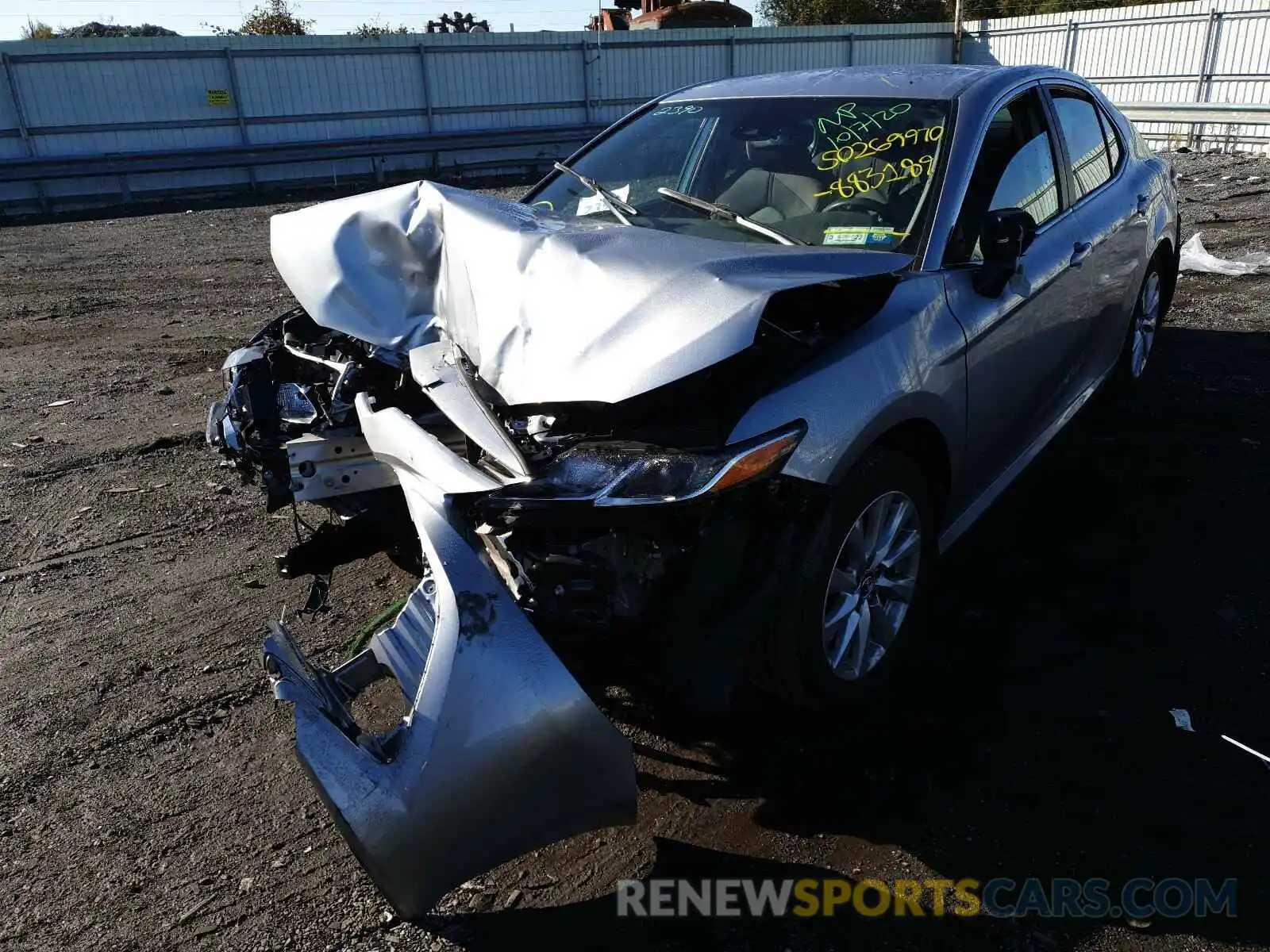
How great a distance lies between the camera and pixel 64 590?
400 centimetres

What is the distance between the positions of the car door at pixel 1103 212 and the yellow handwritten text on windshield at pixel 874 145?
3.33ft

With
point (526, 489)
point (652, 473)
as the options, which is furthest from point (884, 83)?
point (526, 489)

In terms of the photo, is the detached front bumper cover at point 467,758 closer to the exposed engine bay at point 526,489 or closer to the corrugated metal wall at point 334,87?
the exposed engine bay at point 526,489

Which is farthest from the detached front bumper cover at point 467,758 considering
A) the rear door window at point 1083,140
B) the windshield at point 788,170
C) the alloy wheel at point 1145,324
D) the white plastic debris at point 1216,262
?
the white plastic debris at point 1216,262

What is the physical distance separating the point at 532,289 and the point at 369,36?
19.1 m

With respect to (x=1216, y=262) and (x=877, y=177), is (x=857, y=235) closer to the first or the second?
(x=877, y=177)

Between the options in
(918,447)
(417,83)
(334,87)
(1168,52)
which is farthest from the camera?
(417,83)

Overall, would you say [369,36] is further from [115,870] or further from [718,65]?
[115,870]

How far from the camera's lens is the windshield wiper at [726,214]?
11.2 feet

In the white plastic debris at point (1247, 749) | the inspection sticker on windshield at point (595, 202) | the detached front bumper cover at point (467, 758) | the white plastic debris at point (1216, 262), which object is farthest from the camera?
the white plastic debris at point (1216, 262)

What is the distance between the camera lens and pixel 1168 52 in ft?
64.2

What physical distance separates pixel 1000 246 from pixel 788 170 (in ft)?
3.00

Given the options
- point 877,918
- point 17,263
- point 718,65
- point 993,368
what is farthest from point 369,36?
point 877,918

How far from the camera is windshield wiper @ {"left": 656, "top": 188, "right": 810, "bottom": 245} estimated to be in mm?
3400
